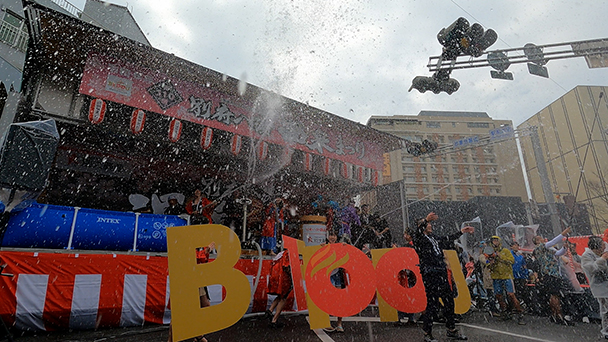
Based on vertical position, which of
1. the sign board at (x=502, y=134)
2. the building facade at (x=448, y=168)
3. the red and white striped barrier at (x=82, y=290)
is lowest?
the red and white striped barrier at (x=82, y=290)

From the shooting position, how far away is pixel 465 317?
7086 mm

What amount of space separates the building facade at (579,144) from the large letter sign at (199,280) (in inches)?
1098

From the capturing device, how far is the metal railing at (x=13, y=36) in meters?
11.9

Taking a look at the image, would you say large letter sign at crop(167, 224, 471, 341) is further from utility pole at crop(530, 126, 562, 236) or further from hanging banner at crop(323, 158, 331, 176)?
utility pole at crop(530, 126, 562, 236)

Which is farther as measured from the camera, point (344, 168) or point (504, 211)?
point (504, 211)

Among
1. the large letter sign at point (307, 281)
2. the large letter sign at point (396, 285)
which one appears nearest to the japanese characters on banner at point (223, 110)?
the large letter sign at point (307, 281)

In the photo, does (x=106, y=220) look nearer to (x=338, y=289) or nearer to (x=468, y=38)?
(x=338, y=289)

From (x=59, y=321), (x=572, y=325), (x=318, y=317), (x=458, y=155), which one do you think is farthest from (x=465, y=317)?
(x=458, y=155)

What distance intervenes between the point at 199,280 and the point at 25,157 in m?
2.43

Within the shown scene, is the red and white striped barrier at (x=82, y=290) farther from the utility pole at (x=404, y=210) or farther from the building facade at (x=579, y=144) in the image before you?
the building facade at (x=579, y=144)

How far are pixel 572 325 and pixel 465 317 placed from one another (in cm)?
197

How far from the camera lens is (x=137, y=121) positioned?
7801mm

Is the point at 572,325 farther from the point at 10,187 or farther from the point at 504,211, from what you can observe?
the point at 504,211

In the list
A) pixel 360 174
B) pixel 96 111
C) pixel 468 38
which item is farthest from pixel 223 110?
pixel 468 38
